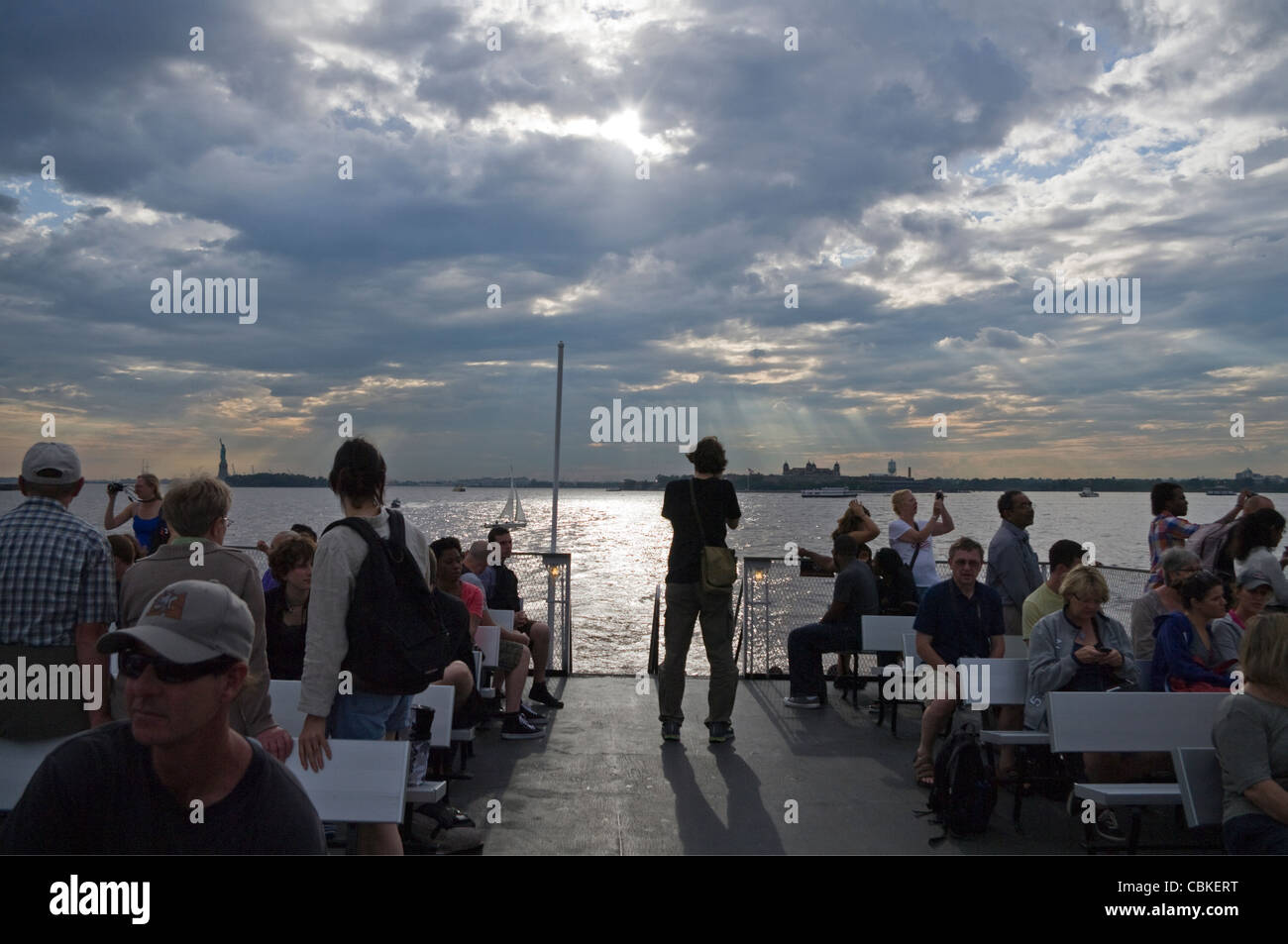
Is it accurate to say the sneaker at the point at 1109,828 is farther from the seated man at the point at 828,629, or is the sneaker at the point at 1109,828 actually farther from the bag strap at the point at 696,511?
the seated man at the point at 828,629

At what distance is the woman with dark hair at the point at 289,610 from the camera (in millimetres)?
5578

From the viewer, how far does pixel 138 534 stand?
395 inches

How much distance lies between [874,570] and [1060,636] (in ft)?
13.1

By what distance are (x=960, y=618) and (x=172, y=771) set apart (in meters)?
6.18

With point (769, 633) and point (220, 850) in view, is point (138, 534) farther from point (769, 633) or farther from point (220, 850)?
point (220, 850)

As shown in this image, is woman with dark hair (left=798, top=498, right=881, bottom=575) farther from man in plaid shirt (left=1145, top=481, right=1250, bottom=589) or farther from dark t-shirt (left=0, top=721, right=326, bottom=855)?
dark t-shirt (left=0, top=721, right=326, bottom=855)

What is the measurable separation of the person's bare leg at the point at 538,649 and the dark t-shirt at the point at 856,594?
116 inches

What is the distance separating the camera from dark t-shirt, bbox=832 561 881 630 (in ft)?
30.4

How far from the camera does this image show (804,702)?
9242 mm

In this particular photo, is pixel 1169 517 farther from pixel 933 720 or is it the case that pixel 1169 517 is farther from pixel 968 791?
pixel 968 791

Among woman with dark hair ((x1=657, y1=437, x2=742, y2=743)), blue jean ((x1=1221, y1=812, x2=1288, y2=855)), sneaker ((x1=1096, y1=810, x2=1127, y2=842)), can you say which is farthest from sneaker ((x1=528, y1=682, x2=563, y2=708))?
blue jean ((x1=1221, y1=812, x2=1288, y2=855))

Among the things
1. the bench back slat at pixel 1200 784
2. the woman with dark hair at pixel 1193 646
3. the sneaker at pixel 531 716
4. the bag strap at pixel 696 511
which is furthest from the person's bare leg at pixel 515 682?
the bench back slat at pixel 1200 784
